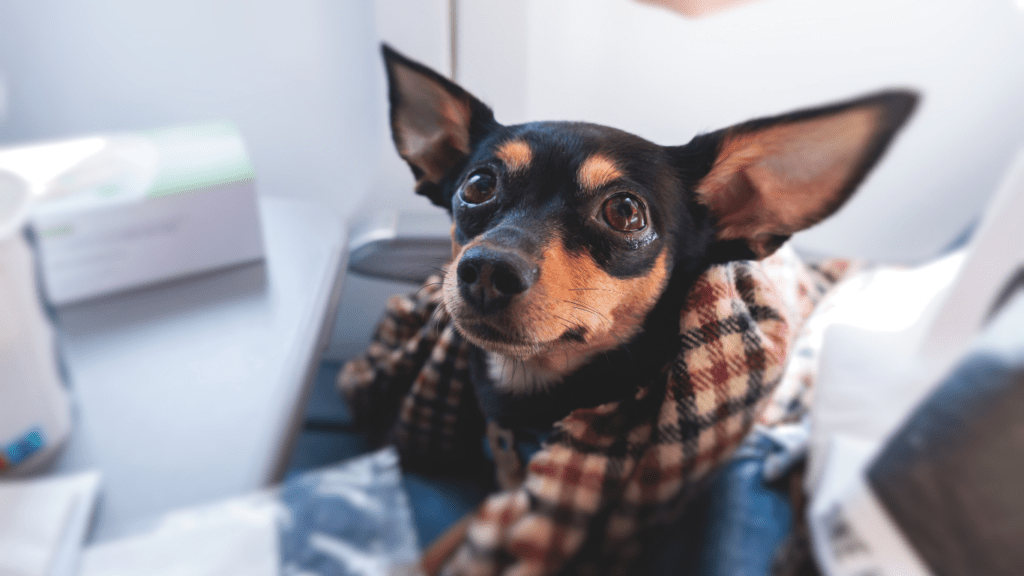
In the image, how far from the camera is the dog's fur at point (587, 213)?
1.33ft

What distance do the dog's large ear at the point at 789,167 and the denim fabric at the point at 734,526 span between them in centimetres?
19

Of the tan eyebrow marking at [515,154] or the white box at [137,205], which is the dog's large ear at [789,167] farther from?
the white box at [137,205]

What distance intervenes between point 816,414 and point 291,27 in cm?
68

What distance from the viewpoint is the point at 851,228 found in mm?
430

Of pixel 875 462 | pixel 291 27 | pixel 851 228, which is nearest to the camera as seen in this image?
pixel 875 462

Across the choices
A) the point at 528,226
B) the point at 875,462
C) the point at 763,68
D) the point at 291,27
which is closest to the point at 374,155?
the point at 291,27

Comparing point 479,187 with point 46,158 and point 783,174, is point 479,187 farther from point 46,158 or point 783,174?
point 46,158

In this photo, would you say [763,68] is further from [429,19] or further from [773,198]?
[429,19]

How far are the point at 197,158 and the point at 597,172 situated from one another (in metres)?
0.51

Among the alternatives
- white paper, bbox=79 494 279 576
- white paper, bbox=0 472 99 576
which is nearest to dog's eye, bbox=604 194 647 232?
white paper, bbox=79 494 279 576

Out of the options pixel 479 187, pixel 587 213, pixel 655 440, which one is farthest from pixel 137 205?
pixel 655 440

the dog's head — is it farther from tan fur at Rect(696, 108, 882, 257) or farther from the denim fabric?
the denim fabric

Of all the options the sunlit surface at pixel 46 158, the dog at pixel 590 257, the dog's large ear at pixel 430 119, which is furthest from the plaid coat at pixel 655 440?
the sunlit surface at pixel 46 158

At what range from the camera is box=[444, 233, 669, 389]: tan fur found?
45 centimetres
